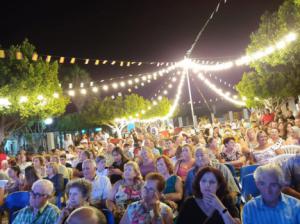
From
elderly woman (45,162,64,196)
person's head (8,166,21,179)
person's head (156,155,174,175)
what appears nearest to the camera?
person's head (156,155,174,175)

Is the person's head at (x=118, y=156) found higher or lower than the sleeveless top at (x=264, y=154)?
higher

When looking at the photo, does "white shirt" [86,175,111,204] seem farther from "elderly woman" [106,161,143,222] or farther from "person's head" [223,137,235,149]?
"person's head" [223,137,235,149]

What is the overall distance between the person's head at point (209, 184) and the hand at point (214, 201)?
17cm

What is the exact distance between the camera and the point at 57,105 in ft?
79.4

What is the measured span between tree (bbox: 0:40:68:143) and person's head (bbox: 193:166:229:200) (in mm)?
16608

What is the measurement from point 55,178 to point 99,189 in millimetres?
1517

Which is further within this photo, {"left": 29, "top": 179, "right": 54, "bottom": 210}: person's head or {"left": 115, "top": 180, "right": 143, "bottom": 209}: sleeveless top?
{"left": 115, "top": 180, "right": 143, "bottom": 209}: sleeveless top

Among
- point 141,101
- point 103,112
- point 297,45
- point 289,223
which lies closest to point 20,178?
point 289,223

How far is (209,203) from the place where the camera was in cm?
333

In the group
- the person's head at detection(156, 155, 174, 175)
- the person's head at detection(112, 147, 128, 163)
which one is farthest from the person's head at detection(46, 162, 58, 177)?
the person's head at detection(156, 155, 174, 175)

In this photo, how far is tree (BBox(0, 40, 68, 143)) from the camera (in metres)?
20.2

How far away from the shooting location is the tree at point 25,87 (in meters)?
20.2

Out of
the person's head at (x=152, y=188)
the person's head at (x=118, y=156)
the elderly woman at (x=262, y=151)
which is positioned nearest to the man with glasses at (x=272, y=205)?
the person's head at (x=152, y=188)

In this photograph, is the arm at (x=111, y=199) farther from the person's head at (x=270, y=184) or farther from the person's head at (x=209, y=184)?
the person's head at (x=270, y=184)
